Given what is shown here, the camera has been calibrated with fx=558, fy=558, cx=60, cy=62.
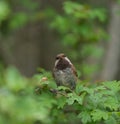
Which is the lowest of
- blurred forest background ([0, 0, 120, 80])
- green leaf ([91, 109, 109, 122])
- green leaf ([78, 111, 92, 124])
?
blurred forest background ([0, 0, 120, 80])

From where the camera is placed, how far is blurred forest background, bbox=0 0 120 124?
2739 mm

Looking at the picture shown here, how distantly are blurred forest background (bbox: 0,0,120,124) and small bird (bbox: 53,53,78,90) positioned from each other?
0.08 metres

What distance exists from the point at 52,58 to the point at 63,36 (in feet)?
5.35

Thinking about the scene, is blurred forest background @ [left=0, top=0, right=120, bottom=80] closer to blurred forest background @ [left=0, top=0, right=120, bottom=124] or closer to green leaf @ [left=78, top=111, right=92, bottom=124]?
blurred forest background @ [left=0, top=0, right=120, bottom=124]

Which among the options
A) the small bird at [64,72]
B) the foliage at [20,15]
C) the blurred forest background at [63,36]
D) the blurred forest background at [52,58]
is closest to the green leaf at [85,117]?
the blurred forest background at [52,58]

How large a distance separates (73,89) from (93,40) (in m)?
4.77

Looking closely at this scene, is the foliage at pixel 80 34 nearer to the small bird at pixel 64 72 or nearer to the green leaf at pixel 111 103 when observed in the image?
the small bird at pixel 64 72

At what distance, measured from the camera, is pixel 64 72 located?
524 centimetres

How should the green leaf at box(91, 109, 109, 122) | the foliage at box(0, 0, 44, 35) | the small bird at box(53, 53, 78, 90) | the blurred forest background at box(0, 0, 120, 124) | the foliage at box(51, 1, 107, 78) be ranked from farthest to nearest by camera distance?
the foliage at box(0, 0, 44, 35) < the foliage at box(51, 1, 107, 78) < the small bird at box(53, 53, 78, 90) < the green leaf at box(91, 109, 109, 122) < the blurred forest background at box(0, 0, 120, 124)

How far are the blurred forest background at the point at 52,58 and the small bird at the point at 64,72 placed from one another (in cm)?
8

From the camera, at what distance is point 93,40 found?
9672 mm

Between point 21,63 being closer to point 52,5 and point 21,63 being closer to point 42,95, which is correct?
point 52,5

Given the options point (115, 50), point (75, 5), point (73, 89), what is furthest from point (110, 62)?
point (73, 89)

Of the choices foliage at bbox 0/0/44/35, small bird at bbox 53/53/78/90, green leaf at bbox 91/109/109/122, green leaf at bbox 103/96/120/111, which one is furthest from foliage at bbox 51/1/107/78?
green leaf at bbox 91/109/109/122
